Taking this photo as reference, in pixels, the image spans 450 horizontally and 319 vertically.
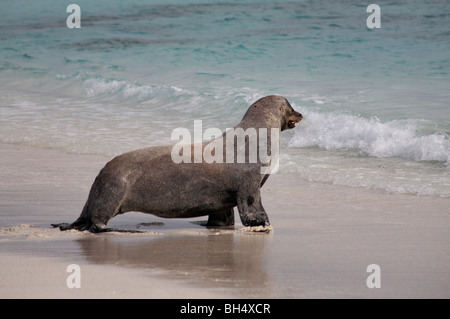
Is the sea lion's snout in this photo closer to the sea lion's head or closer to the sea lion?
the sea lion's head

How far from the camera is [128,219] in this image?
741 cm

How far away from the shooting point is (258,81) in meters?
18.9

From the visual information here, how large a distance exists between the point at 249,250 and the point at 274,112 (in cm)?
174

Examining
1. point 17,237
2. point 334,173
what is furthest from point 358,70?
point 17,237

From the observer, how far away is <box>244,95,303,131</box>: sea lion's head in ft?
23.3

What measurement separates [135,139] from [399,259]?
762cm

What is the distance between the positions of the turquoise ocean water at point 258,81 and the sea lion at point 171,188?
7.70ft
